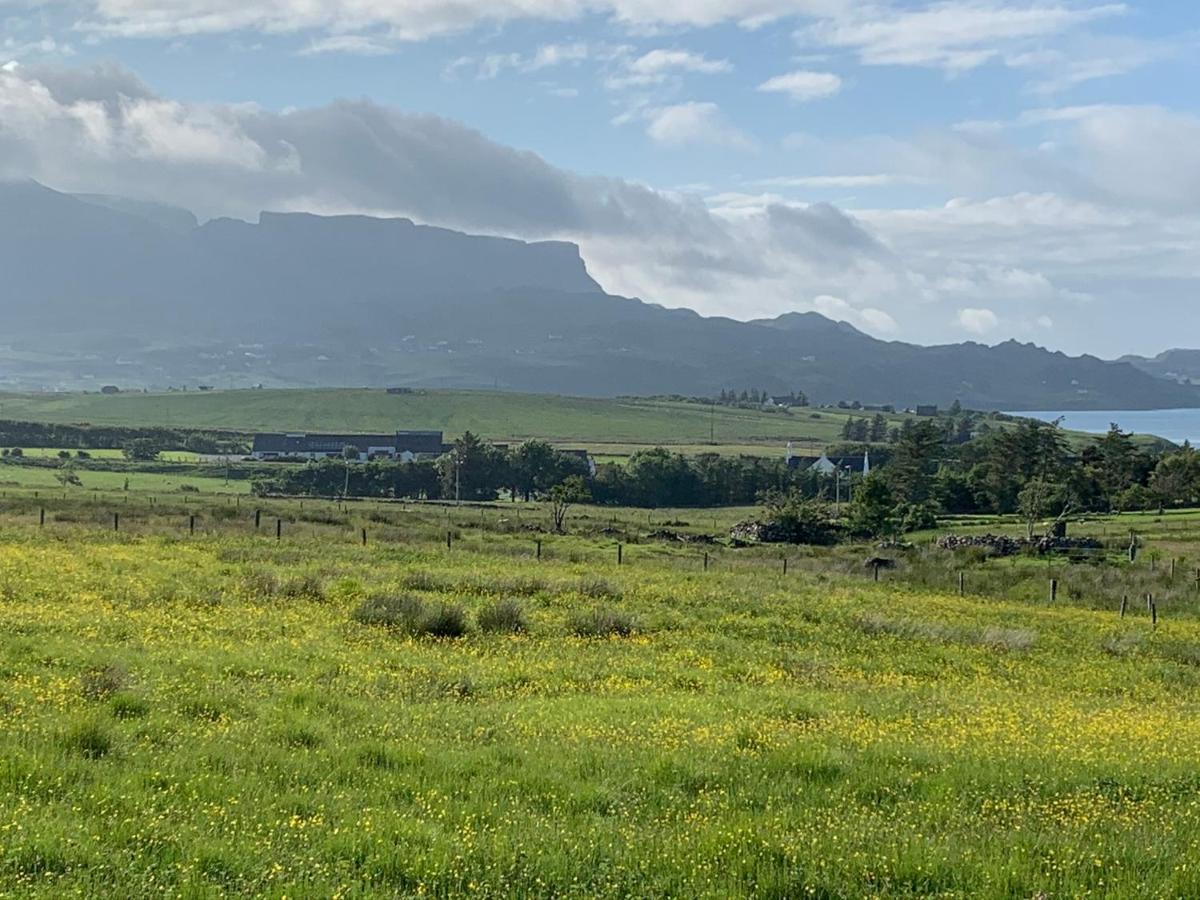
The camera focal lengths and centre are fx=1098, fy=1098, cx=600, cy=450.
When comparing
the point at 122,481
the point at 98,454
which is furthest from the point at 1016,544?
the point at 98,454

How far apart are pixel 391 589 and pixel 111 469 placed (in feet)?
374

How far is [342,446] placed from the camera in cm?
18338

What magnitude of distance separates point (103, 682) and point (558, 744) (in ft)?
20.6

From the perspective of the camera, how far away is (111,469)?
130 metres

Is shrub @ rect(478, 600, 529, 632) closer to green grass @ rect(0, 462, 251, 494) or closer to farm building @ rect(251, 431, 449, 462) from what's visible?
green grass @ rect(0, 462, 251, 494)

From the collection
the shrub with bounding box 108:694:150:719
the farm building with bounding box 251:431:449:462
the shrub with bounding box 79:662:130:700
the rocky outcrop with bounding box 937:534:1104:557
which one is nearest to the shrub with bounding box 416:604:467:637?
the shrub with bounding box 79:662:130:700

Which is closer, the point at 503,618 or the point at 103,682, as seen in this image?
the point at 103,682

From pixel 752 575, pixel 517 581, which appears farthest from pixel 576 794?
pixel 752 575

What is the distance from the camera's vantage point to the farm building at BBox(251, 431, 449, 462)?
170m

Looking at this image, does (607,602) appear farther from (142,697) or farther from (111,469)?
(111,469)

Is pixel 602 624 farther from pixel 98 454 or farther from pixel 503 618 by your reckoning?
pixel 98 454

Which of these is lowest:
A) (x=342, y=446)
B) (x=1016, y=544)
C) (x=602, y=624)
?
(x=342, y=446)

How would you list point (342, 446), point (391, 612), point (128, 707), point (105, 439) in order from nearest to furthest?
1. point (128, 707)
2. point (391, 612)
3. point (105, 439)
4. point (342, 446)

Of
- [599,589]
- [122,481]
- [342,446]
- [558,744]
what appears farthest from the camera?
[342,446]
